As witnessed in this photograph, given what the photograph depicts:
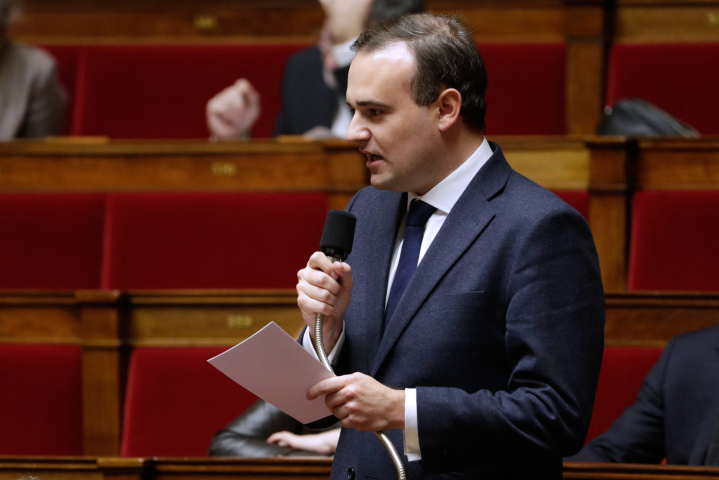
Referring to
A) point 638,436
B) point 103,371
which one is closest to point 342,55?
point 103,371

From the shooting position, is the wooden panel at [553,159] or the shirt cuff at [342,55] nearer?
the wooden panel at [553,159]

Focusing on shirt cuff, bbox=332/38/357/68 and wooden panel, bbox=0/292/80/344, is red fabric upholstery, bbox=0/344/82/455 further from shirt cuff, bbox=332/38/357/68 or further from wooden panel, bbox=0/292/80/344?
shirt cuff, bbox=332/38/357/68

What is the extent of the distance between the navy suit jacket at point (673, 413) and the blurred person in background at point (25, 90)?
743 millimetres

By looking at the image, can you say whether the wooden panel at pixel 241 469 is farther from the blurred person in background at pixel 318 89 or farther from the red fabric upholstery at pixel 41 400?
the blurred person in background at pixel 318 89

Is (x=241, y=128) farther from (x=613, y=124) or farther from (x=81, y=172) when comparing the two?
(x=613, y=124)

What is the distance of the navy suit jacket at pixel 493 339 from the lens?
314 millimetres

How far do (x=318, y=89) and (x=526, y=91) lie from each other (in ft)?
0.85

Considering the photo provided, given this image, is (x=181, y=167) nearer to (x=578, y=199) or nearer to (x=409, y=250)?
(x=578, y=199)

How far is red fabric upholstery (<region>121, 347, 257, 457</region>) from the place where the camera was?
665 mm

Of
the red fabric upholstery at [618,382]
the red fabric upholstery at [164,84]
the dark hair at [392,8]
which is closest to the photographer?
the red fabric upholstery at [618,382]

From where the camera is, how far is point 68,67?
1.16 m

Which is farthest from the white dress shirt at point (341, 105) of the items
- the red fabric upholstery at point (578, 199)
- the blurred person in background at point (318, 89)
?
the red fabric upholstery at point (578, 199)

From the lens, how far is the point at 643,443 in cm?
54

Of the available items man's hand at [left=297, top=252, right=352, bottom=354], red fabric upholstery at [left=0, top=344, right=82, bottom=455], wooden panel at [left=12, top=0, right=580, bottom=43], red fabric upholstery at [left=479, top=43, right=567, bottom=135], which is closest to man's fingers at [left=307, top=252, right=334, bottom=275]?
man's hand at [left=297, top=252, right=352, bottom=354]
